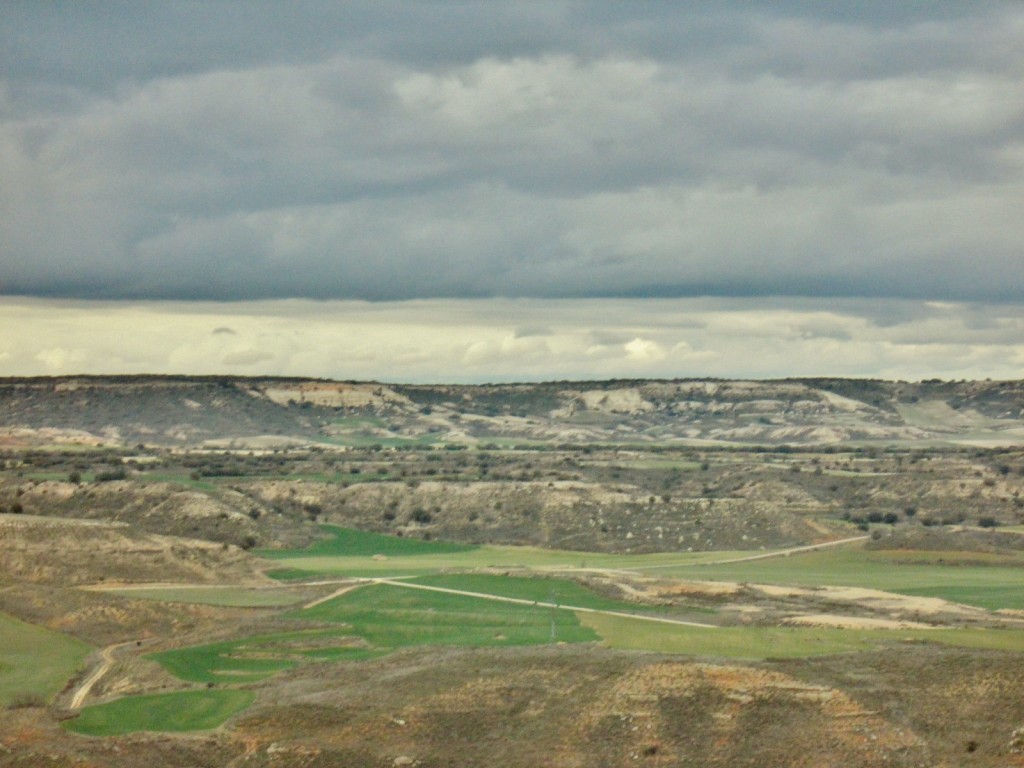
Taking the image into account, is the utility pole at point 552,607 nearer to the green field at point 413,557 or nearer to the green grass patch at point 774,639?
the green grass patch at point 774,639

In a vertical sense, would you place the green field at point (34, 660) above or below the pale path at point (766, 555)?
above

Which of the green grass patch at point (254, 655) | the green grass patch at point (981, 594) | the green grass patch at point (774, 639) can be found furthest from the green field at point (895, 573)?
the green grass patch at point (254, 655)

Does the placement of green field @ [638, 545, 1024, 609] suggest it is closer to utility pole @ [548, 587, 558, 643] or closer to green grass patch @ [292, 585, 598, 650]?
utility pole @ [548, 587, 558, 643]

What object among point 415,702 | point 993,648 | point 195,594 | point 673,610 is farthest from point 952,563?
point 415,702

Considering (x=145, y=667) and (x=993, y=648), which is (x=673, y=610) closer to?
(x=993, y=648)

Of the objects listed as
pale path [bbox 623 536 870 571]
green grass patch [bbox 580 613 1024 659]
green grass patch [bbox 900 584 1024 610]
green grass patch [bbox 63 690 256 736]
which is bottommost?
pale path [bbox 623 536 870 571]

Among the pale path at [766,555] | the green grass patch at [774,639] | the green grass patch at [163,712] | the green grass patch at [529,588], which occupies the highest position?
the green grass patch at [774,639]

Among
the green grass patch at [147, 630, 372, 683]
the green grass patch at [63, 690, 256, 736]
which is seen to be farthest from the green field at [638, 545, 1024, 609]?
the green grass patch at [63, 690, 256, 736]
